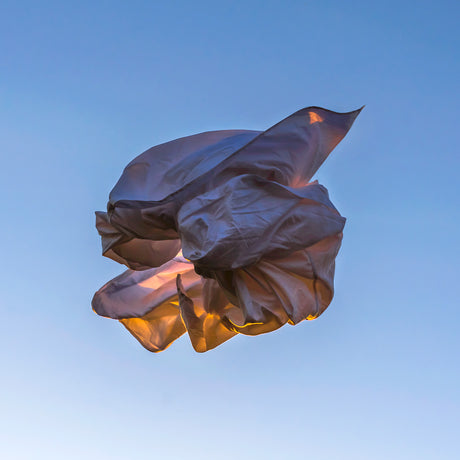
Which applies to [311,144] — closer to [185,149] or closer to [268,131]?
[268,131]

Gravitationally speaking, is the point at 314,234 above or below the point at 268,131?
below

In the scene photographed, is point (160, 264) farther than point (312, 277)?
Yes

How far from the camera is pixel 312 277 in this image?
37.2 feet

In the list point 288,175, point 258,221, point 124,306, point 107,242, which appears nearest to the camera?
point 258,221

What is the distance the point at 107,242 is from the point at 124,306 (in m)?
1.30

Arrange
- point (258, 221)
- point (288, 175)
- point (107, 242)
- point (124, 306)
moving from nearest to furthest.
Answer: point (258, 221) → point (288, 175) → point (107, 242) → point (124, 306)

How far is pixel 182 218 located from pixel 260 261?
1.13 meters

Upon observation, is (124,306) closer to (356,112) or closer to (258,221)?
(258,221)

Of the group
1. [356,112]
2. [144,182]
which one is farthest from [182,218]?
[356,112]

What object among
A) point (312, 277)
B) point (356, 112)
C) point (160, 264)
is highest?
point (356, 112)

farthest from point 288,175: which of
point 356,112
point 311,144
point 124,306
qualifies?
point 124,306

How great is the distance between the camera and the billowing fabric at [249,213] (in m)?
10.6

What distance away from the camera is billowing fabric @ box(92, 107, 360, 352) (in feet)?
34.8

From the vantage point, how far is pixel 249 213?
1059cm
